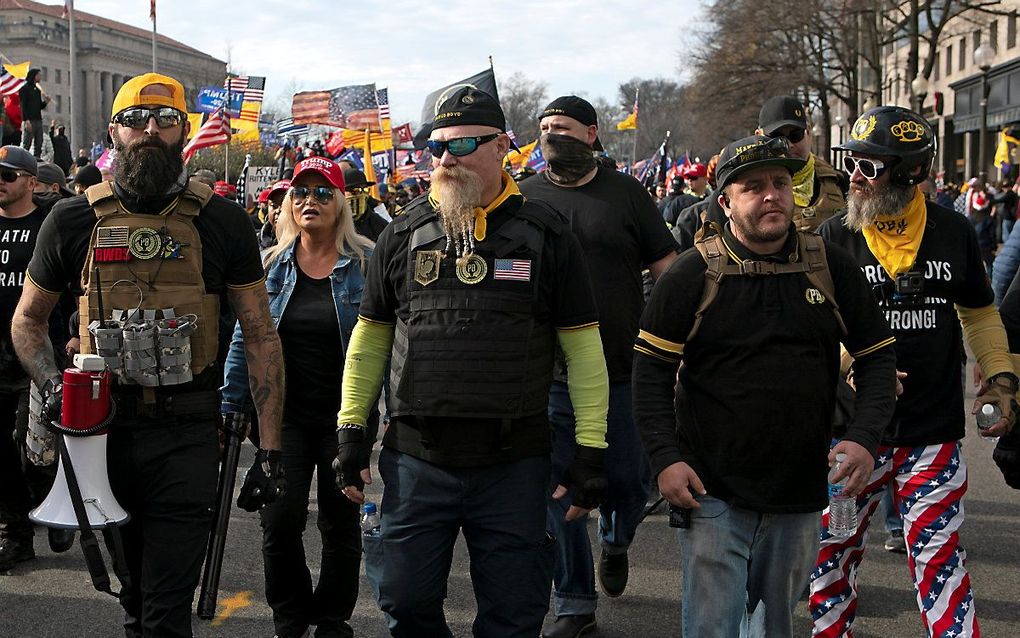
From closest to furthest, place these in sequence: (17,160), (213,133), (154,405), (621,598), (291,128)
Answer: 1. (154,405)
2. (621,598)
3. (17,160)
4. (213,133)
5. (291,128)

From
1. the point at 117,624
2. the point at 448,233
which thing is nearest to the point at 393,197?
the point at 117,624

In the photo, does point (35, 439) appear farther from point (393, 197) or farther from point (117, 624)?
point (393, 197)

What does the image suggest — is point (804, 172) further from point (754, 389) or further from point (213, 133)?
point (213, 133)

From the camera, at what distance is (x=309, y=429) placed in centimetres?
493

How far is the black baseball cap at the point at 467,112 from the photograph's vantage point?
3666 millimetres

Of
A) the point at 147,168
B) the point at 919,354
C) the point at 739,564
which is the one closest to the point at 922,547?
the point at 919,354

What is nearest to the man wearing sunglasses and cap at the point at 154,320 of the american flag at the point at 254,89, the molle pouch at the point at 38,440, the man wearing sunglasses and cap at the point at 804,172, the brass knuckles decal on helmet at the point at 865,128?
the molle pouch at the point at 38,440

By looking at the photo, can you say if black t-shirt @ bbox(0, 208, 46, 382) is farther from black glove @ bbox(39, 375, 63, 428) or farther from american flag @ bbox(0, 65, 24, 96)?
american flag @ bbox(0, 65, 24, 96)

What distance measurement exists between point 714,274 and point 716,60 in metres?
50.4

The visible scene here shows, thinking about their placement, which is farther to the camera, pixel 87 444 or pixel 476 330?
pixel 87 444

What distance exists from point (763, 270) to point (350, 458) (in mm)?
1390

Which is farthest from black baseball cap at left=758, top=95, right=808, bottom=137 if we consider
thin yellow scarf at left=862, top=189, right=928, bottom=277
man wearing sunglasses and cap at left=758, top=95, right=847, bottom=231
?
thin yellow scarf at left=862, top=189, right=928, bottom=277

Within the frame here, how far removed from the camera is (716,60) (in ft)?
170

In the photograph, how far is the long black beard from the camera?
3.92m
